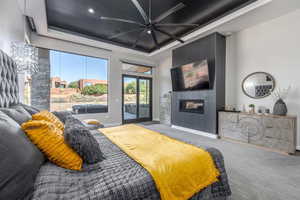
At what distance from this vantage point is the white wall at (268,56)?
3061 mm

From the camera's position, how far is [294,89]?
3.06 metres

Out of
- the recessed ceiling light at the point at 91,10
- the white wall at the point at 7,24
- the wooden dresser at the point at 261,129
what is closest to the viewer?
the white wall at the point at 7,24

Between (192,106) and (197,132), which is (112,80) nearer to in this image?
(192,106)

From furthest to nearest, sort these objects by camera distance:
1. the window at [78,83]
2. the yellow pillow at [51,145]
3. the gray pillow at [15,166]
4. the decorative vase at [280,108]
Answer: the window at [78,83]
the decorative vase at [280,108]
the yellow pillow at [51,145]
the gray pillow at [15,166]

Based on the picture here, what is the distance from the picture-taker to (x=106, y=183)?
2.98 feet

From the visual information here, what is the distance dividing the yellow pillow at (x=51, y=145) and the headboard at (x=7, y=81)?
0.86m

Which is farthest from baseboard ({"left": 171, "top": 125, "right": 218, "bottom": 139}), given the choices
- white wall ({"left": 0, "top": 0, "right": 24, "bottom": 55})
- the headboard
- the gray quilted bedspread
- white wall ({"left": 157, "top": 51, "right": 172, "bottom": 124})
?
white wall ({"left": 0, "top": 0, "right": 24, "bottom": 55})

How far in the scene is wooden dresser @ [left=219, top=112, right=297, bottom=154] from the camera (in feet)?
8.98

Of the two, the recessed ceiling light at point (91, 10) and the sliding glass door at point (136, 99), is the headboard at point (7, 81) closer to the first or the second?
the recessed ceiling light at point (91, 10)

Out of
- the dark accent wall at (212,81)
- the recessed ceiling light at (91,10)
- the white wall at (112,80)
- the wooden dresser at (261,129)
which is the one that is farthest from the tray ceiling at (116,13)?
the wooden dresser at (261,129)

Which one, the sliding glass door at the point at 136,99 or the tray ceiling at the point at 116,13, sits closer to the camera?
the tray ceiling at the point at 116,13

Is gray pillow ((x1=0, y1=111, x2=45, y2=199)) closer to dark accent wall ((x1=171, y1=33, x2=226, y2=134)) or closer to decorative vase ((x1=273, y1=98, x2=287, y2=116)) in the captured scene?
dark accent wall ((x1=171, y1=33, x2=226, y2=134))

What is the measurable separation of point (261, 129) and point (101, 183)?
3.73m

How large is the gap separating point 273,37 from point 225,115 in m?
2.34
